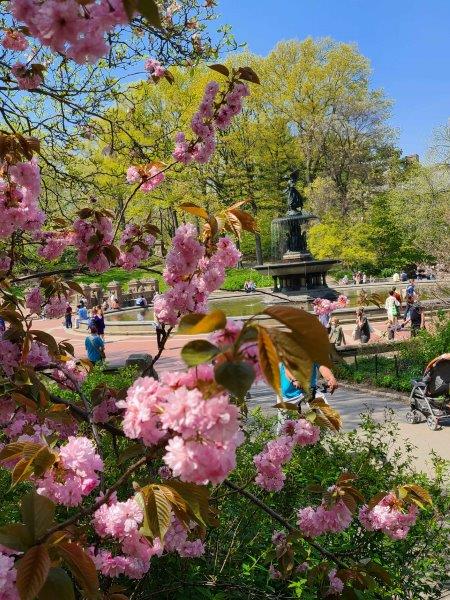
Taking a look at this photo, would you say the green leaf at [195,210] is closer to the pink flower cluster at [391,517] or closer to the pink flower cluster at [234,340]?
the pink flower cluster at [234,340]

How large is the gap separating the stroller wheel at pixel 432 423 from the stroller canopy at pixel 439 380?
16.3 inches

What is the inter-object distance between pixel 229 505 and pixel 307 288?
14876mm

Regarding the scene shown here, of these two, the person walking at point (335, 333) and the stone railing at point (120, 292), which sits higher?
the stone railing at point (120, 292)

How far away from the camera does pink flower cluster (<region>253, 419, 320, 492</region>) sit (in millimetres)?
2557

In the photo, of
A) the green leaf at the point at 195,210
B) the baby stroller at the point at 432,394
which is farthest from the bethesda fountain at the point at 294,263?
the green leaf at the point at 195,210

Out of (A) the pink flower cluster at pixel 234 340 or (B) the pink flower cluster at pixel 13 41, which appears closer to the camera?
(A) the pink flower cluster at pixel 234 340

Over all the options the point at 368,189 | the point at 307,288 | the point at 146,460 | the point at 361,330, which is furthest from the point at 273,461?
the point at 368,189

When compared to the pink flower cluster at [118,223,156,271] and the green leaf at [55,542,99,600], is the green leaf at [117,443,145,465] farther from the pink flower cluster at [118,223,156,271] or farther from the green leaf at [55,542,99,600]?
the pink flower cluster at [118,223,156,271]

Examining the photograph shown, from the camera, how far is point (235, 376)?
2.94 feet

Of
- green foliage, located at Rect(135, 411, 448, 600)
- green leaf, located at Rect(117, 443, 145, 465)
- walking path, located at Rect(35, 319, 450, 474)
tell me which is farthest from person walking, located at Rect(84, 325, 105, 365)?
green leaf, located at Rect(117, 443, 145, 465)

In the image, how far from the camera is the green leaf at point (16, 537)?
116 centimetres

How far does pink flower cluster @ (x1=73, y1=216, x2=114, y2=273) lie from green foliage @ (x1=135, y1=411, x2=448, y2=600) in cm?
129

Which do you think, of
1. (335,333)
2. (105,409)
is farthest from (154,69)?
(335,333)

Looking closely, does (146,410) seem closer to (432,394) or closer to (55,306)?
(55,306)
